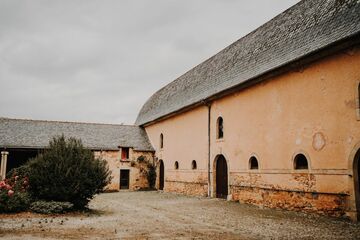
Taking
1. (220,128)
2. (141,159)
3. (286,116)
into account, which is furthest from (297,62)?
(141,159)

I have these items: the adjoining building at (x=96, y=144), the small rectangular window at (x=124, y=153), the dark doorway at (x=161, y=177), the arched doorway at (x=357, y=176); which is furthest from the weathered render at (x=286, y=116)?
the small rectangular window at (x=124, y=153)

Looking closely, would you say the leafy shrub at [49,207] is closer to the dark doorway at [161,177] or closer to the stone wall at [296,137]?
the stone wall at [296,137]

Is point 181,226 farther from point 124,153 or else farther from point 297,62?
point 124,153

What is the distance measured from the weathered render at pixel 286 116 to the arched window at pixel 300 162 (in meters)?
0.04

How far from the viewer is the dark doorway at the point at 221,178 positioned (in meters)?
18.0

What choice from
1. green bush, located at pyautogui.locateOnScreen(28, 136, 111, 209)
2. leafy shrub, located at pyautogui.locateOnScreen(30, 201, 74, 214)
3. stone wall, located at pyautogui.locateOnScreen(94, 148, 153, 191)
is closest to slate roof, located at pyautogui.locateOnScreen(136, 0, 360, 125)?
stone wall, located at pyautogui.locateOnScreen(94, 148, 153, 191)

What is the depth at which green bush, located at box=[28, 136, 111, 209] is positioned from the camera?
1259 cm

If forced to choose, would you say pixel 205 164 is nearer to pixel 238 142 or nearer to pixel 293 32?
pixel 238 142

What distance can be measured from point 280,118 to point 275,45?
350 centimetres

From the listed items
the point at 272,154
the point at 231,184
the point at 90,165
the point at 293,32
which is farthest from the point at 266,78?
the point at 90,165

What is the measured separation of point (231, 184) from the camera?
17.1 m

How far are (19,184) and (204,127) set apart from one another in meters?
10.5

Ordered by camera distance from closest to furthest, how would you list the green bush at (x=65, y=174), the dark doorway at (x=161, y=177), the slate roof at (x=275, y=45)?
the slate roof at (x=275, y=45)
the green bush at (x=65, y=174)
the dark doorway at (x=161, y=177)

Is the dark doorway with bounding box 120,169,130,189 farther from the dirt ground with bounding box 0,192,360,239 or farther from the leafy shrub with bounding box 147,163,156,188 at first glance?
the dirt ground with bounding box 0,192,360,239
